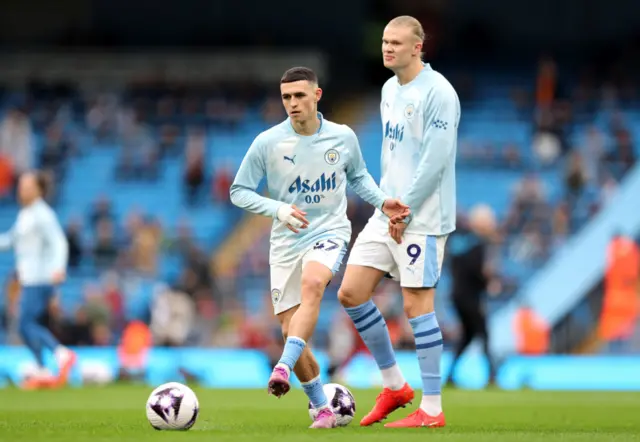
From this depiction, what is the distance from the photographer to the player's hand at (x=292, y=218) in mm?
8086

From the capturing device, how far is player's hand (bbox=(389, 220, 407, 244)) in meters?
8.58

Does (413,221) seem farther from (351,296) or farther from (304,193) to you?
(304,193)

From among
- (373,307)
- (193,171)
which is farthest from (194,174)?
(373,307)

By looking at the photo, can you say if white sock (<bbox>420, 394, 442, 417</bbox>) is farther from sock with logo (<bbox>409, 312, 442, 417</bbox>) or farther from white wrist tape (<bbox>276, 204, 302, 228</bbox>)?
white wrist tape (<bbox>276, 204, 302, 228</bbox>)

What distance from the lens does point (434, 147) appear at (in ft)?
27.9

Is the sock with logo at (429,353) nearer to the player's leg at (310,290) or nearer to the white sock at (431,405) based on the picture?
the white sock at (431,405)

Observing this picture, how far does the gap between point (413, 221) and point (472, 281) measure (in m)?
7.40

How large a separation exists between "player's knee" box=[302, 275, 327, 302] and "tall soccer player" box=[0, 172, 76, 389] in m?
7.19

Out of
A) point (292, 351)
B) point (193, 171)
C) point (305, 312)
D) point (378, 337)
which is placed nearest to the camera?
point (292, 351)

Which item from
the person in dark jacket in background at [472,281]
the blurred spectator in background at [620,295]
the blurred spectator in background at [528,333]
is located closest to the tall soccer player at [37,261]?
the person in dark jacket in background at [472,281]

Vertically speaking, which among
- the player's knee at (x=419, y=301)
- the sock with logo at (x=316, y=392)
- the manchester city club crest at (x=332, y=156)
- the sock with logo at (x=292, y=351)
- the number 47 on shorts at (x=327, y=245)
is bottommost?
the sock with logo at (x=316, y=392)

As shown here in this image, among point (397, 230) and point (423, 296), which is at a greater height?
point (397, 230)

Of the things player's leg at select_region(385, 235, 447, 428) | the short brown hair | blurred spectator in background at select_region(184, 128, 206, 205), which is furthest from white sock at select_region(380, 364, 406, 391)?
blurred spectator in background at select_region(184, 128, 206, 205)

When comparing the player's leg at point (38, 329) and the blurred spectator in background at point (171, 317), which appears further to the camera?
the blurred spectator in background at point (171, 317)
